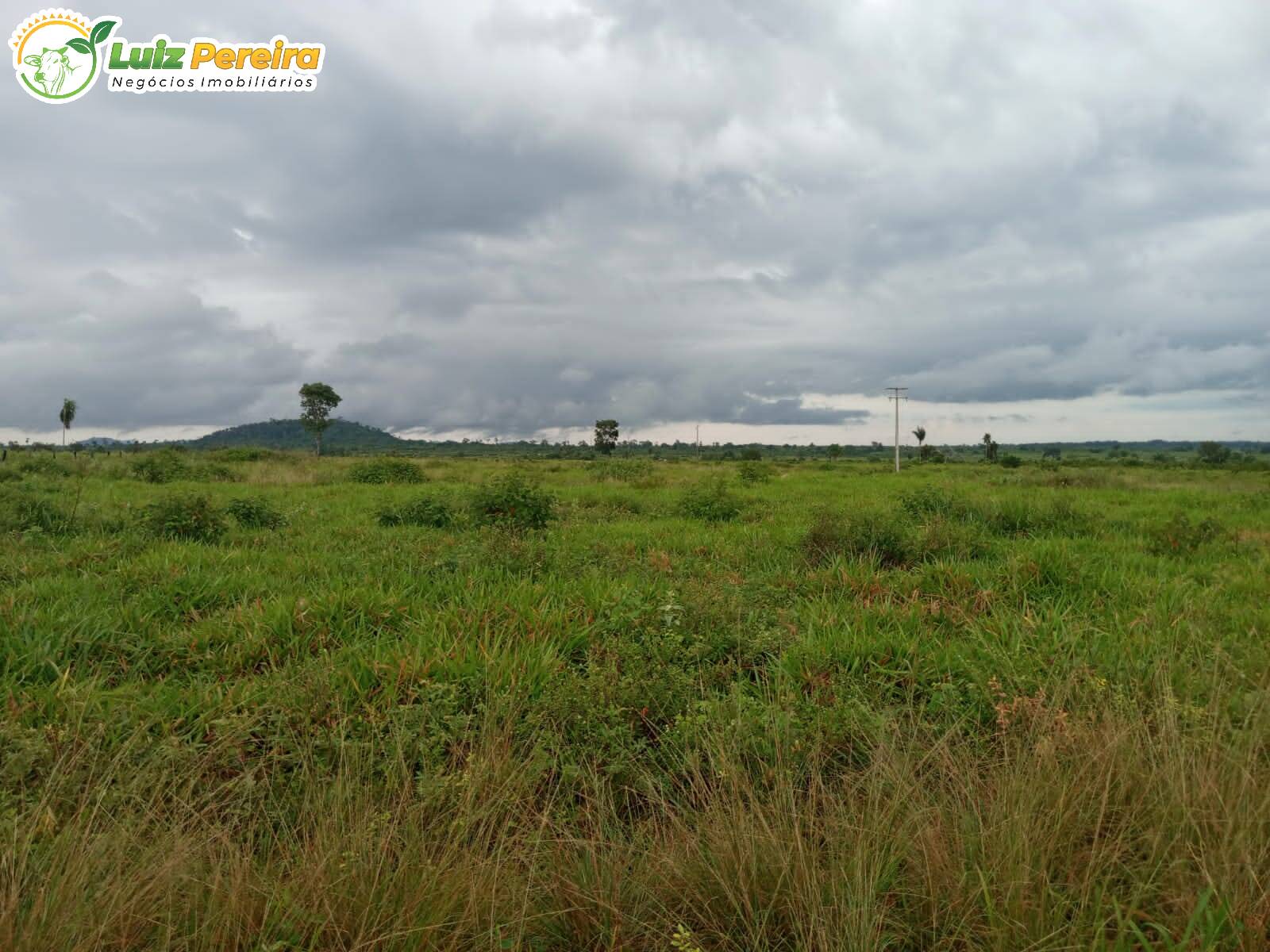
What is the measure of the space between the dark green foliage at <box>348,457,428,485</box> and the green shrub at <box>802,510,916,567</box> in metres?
15.8

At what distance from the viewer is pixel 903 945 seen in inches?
82.8

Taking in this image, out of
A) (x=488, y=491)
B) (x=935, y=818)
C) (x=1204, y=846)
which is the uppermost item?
(x=488, y=491)

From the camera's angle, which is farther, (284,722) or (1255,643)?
(1255,643)

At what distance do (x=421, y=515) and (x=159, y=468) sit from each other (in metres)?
14.2

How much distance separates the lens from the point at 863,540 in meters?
7.93

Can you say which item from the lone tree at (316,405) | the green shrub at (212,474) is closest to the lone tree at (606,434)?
the lone tree at (316,405)

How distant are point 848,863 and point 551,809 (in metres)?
1.48

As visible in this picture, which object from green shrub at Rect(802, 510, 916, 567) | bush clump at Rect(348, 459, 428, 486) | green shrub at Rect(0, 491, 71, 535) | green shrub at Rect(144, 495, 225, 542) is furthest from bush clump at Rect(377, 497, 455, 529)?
bush clump at Rect(348, 459, 428, 486)

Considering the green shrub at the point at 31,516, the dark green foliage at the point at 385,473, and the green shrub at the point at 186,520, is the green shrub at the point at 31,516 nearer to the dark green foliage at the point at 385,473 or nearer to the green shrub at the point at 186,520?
the green shrub at the point at 186,520

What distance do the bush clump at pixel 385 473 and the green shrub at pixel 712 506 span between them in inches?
466

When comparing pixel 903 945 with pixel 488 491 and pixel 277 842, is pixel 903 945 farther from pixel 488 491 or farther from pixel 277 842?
pixel 488 491

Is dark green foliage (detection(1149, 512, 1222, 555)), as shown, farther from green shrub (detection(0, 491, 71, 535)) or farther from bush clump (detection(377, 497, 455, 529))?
green shrub (detection(0, 491, 71, 535))

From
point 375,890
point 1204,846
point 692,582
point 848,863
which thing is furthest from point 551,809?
point 692,582

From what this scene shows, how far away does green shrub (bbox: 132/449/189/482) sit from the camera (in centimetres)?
1901
